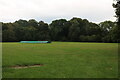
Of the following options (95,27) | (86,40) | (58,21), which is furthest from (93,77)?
(58,21)

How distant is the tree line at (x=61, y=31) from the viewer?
195 feet

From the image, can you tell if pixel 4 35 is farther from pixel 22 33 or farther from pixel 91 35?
pixel 91 35

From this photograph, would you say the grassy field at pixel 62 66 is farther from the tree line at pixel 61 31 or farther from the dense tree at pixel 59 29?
the dense tree at pixel 59 29

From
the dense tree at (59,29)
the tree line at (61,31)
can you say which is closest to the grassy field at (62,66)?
the tree line at (61,31)

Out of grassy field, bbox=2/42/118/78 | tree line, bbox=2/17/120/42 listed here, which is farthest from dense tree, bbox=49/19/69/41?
grassy field, bbox=2/42/118/78

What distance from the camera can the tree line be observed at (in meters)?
59.4

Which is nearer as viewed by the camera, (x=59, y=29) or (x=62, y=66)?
(x=62, y=66)

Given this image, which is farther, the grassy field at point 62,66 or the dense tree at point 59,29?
the dense tree at point 59,29

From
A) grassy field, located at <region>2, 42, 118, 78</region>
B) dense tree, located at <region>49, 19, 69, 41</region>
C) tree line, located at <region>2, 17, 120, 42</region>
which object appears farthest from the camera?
dense tree, located at <region>49, 19, 69, 41</region>

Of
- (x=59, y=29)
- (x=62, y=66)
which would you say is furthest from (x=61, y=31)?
(x=62, y=66)

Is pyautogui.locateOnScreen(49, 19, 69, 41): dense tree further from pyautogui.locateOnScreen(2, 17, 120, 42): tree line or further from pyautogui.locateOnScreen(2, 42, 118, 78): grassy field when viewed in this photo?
pyautogui.locateOnScreen(2, 42, 118, 78): grassy field

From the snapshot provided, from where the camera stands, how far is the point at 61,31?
227ft

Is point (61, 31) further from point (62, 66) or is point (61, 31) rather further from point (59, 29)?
point (62, 66)

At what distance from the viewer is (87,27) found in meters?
65.6
